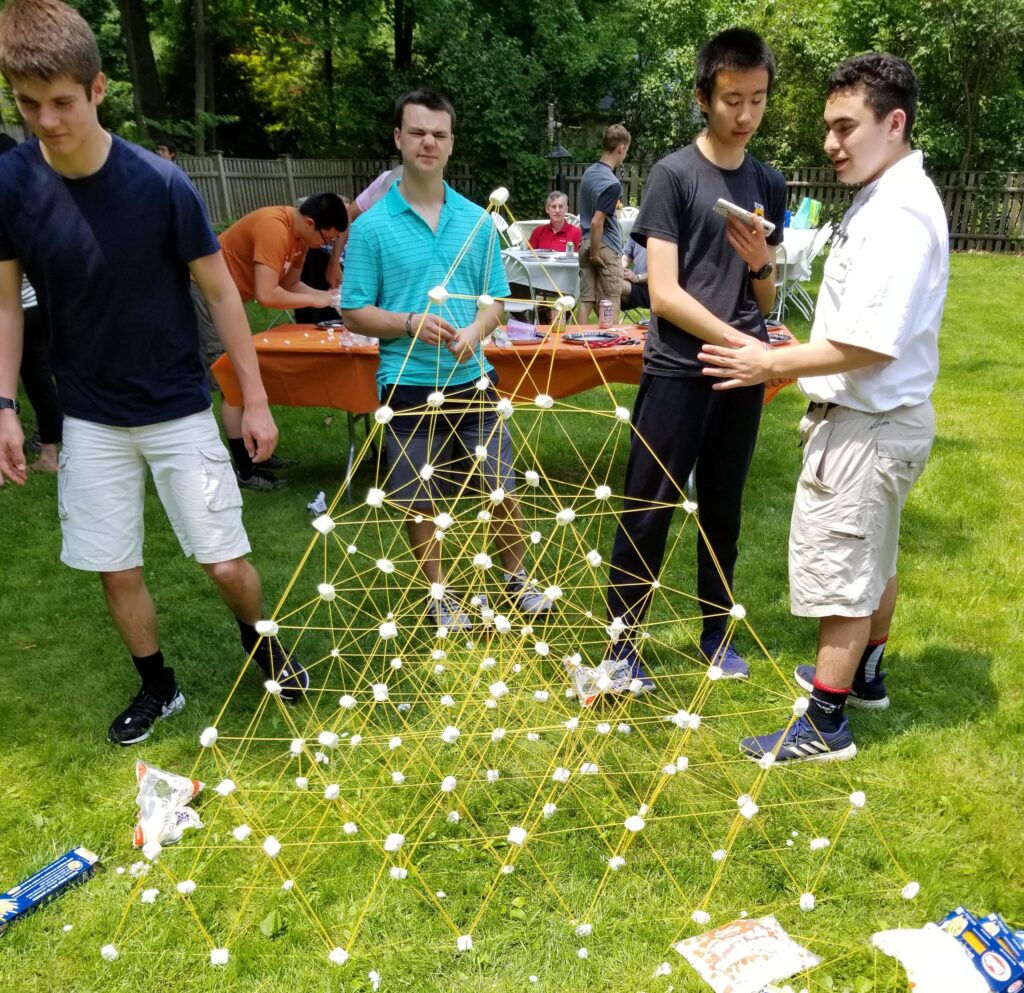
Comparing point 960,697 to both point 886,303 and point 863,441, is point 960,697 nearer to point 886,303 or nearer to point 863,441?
point 863,441

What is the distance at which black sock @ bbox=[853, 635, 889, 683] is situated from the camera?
8.09 ft

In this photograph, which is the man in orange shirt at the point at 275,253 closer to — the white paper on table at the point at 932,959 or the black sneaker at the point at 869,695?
the black sneaker at the point at 869,695

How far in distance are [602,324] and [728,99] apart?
2263 millimetres

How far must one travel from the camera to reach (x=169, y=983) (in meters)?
1.72

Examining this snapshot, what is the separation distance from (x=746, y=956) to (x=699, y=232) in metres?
1.78

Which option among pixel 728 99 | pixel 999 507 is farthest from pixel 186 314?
pixel 999 507

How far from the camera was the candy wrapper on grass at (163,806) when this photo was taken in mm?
2031

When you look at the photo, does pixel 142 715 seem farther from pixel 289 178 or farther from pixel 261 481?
pixel 289 178

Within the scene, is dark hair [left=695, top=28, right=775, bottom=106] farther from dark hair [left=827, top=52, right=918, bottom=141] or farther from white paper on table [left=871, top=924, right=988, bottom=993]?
white paper on table [left=871, top=924, right=988, bottom=993]

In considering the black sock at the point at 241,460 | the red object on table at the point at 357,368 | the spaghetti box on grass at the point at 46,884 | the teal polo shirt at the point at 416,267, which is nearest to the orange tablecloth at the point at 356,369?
the red object on table at the point at 357,368

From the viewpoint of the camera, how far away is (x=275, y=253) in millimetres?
3963

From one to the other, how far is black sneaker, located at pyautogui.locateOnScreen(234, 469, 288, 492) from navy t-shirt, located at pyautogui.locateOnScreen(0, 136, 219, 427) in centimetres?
211

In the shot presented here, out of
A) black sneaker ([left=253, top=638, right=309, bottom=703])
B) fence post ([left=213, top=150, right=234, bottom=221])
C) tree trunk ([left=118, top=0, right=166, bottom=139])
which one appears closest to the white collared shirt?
black sneaker ([left=253, top=638, right=309, bottom=703])

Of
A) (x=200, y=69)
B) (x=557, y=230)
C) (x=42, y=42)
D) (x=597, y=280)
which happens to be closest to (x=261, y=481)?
(x=42, y=42)
